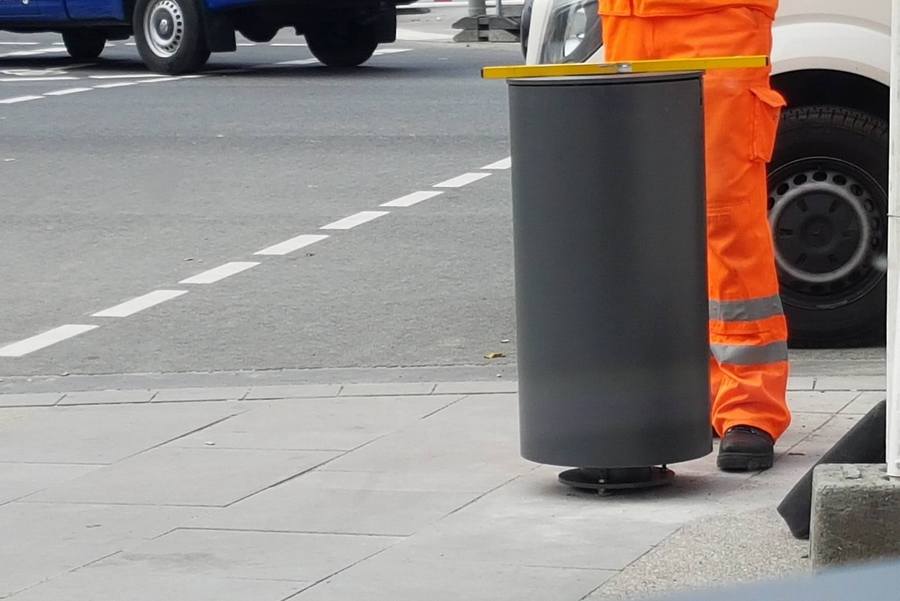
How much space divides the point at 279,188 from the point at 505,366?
194 inches

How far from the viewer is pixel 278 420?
6.34m

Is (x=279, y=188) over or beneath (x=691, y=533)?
beneath

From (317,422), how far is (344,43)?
15.0 meters

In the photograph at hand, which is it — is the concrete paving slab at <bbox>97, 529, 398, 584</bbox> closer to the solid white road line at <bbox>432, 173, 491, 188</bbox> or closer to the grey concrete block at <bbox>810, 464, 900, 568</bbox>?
the grey concrete block at <bbox>810, 464, 900, 568</bbox>

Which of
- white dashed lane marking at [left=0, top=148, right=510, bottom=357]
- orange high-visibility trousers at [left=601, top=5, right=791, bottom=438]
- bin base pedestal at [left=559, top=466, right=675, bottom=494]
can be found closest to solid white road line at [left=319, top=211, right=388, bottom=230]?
white dashed lane marking at [left=0, top=148, right=510, bottom=357]

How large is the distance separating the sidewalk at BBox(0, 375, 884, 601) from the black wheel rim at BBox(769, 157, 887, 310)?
61 cm

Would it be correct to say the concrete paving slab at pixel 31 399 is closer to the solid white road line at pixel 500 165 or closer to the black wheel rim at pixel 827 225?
the black wheel rim at pixel 827 225

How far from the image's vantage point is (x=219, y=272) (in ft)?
30.7

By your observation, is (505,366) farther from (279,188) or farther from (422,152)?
(422,152)

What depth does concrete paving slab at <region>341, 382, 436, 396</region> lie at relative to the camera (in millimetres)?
6723

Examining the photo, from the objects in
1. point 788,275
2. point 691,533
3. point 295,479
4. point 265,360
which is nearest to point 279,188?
point 265,360

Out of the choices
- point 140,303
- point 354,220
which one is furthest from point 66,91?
point 140,303

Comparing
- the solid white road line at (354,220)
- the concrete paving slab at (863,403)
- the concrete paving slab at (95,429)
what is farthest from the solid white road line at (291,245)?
the concrete paving slab at (863,403)

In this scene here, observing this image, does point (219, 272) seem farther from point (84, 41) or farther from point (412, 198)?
point (84, 41)
